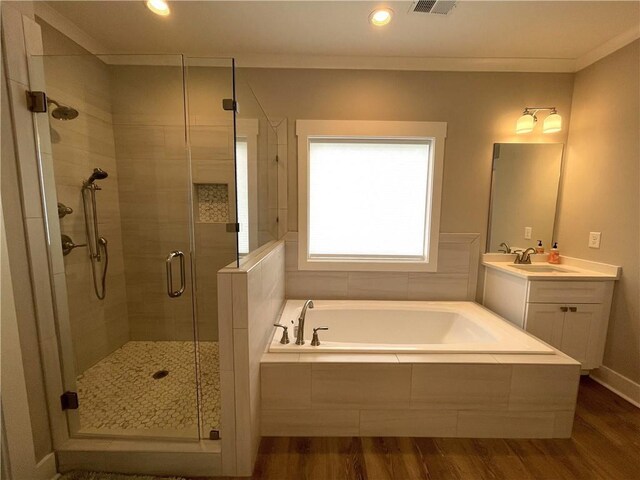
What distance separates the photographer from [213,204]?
210 centimetres

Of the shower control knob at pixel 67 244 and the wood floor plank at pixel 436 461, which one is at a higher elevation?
the shower control knob at pixel 67 244

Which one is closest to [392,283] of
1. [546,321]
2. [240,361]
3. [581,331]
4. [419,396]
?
[419,396]

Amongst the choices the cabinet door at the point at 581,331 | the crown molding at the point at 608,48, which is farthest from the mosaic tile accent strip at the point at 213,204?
the crown molding at the point at 608,48

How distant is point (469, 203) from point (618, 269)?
1072 mm

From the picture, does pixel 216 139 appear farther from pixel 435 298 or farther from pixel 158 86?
pixel 435 298

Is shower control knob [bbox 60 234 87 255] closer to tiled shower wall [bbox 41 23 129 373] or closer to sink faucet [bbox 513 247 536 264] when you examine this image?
tiled shower wall [bbox 41 23 129 373]

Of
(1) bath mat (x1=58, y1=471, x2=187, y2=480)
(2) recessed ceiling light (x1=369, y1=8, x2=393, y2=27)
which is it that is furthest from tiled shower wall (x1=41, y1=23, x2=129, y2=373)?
(2) recessed ceiling light (x1=369, y1=8, x2=393, y2=27)

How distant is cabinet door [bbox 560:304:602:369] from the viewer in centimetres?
184

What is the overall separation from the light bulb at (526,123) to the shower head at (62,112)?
10.3 feet

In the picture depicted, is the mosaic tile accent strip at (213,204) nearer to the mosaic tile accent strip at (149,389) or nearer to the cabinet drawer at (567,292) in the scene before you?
the mosaic tile accent strip at (149,389)

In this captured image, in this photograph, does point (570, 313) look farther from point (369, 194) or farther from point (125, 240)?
point (125, 240)

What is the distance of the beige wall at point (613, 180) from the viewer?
1719 millimetres

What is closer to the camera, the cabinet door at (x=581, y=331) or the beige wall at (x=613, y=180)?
the beige wall at (x=613, y=180)

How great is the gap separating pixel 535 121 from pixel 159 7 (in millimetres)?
2878
